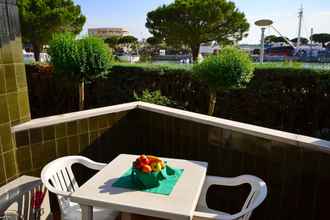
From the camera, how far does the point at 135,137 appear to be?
338 cm

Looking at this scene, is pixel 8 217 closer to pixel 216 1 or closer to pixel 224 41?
pixel 216 1

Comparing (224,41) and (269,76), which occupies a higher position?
(224,41)

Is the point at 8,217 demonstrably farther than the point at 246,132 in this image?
No

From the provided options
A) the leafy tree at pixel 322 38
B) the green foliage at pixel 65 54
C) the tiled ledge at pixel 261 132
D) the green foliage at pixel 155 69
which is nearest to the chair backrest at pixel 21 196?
the tiled ledge at pixel 261 132

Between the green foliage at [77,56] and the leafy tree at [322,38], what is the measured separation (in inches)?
1780

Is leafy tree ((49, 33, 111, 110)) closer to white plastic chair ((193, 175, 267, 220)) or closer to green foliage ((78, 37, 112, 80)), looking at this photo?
green foliage ((78, 37, 112, 80))

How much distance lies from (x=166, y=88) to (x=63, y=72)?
93.0 inches

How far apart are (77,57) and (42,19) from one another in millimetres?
11849

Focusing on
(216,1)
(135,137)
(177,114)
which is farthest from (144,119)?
(216,1)

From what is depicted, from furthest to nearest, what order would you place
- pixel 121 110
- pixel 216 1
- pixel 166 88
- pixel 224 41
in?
pixel 224 41, pixel 216 1, pixel 166 88, pixel 121 110

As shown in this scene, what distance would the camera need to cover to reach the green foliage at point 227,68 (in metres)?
3.96

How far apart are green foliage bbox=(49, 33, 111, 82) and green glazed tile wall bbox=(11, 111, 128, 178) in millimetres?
1260

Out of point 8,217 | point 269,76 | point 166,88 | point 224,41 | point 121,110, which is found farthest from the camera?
point 224,41

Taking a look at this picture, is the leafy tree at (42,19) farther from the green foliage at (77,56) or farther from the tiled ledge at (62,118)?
the tiled ledge at (62,118)
